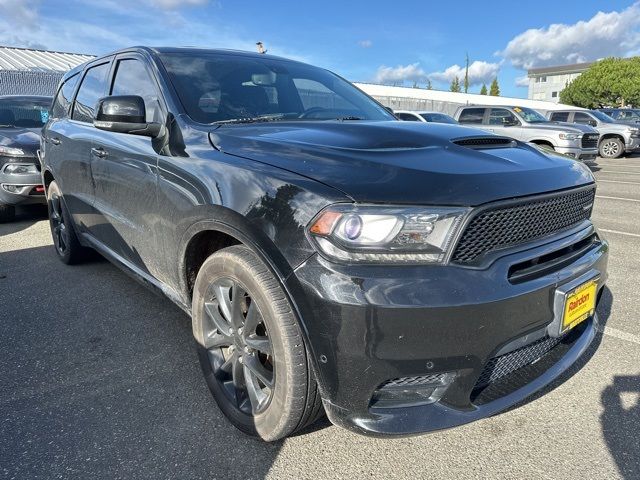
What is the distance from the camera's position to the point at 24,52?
26.2 meters

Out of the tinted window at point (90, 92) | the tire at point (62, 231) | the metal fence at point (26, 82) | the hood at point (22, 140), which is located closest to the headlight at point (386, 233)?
the tinted window at point (90, 92)

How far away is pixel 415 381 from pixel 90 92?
3505mm

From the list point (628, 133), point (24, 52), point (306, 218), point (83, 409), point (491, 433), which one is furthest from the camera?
point (24, 52)

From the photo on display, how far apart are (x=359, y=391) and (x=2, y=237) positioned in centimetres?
600

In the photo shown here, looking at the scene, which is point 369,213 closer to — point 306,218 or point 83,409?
point 306,218

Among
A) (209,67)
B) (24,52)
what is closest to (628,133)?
(209,67)

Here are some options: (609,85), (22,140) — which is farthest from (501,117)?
(609,85)

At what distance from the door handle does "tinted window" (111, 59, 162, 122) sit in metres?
0.41

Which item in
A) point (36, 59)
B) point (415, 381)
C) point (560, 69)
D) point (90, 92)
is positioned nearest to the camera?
point (415, 381)

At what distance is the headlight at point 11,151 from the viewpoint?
251 inches

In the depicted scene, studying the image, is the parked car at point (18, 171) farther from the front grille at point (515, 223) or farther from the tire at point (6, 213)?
the front grille at point (515, 223)

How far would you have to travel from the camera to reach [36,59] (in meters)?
24.4

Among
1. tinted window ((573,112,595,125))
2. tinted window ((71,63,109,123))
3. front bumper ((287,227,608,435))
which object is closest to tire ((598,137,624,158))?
tinted window ((573,112,595,125))

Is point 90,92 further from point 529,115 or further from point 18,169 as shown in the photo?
point 529,115
